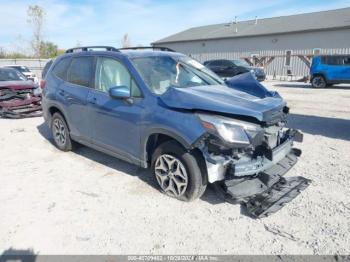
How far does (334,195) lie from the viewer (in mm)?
4008

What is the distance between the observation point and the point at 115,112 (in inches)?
172

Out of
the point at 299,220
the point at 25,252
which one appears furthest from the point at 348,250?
the point at 25,252

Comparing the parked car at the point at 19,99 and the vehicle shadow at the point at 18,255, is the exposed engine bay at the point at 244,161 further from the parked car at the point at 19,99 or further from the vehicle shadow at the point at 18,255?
the parked car at the point at 19,99

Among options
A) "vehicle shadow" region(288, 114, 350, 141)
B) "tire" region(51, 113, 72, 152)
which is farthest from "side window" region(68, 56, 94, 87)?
"vehicle shadow" region(288, 114, 350, 141)

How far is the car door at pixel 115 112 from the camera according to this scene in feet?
13.7

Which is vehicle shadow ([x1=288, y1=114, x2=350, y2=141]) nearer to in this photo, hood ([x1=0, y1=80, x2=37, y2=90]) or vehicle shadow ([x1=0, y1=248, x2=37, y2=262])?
vehicle shadow ([x1=0, y1=248, x2=37, y2=262])

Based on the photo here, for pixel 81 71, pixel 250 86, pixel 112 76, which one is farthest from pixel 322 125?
pixel 81 71

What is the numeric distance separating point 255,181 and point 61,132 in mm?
3949

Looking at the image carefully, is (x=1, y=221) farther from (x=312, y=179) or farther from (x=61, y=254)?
(x=312, y=179)

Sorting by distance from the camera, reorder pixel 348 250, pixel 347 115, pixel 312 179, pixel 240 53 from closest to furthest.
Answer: pixel 348 250, pixel 312 179, pixel 347 115, pixel 240 53

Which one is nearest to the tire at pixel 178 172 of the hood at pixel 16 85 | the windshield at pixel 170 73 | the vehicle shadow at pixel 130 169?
the vehicle shadow at pixel 130 169

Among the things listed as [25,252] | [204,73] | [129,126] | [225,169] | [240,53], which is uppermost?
[240,53]

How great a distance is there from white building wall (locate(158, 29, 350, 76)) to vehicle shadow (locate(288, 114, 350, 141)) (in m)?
20.2

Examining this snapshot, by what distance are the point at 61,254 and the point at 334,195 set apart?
337 centimetres
